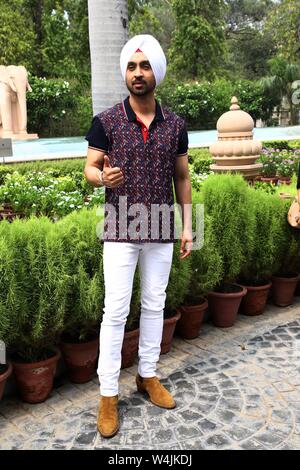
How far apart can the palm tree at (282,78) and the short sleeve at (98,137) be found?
22765 millimetres

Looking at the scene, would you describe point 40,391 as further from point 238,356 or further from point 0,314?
point 238,356

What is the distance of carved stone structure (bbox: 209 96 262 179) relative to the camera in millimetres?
6426

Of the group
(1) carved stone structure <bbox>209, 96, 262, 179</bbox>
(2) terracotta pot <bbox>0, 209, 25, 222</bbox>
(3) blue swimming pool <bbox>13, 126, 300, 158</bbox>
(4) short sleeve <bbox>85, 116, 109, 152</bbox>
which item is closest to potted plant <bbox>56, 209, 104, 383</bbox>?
(4) short sleeve <bbox>85, 116, 109, 152</bbox>

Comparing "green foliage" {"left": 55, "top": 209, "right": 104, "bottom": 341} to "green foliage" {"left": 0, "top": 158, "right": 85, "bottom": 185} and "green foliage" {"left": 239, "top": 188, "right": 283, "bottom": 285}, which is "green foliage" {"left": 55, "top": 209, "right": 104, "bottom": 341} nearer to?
"green foliage" {"left": 239, "top": 188, "right": 283, "bottom": 285}

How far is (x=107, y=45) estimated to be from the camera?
4719mm

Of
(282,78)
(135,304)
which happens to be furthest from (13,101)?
(135,304)

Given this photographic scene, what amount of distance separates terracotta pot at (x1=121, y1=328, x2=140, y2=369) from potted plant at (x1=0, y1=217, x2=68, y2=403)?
52cm

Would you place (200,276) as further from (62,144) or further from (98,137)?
(62,144)

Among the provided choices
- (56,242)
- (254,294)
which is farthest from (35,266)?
(254,294)

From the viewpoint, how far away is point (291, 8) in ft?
79.7

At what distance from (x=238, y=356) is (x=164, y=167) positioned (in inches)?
68.0

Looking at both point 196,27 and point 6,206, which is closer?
point 6,206
